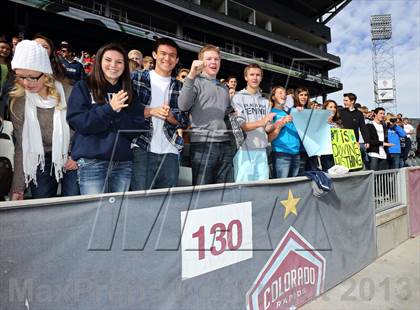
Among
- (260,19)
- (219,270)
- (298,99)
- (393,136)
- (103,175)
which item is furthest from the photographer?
(260,19)

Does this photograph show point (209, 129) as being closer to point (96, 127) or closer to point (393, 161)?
point (96, 127)

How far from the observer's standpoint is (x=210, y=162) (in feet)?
9.11

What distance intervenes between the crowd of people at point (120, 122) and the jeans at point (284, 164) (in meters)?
0.37

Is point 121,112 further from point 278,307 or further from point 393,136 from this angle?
point 393,136

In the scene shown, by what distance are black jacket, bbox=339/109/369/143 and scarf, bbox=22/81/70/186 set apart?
16.0 ft

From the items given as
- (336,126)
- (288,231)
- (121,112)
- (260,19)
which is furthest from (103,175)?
(260,19)

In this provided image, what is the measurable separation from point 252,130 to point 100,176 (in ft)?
5.96

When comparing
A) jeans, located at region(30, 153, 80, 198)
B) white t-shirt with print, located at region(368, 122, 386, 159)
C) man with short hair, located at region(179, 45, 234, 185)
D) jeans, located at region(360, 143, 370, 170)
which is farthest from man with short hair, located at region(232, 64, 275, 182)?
white t-shirt with print, located at region(368, 122, 386, 159)

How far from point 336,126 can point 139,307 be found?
180 inches

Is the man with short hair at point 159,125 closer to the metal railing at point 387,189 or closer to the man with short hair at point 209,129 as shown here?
the man with short hair at point 209,129

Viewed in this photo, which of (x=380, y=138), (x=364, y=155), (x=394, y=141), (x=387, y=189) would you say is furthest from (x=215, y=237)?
(x=394, y=141)

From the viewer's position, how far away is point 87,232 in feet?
5.51

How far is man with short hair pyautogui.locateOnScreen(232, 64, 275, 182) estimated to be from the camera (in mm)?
3256

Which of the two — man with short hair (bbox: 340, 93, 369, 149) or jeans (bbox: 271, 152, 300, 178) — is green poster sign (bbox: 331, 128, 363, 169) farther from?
jeans (bbox: 271, 152, 300, 178)
